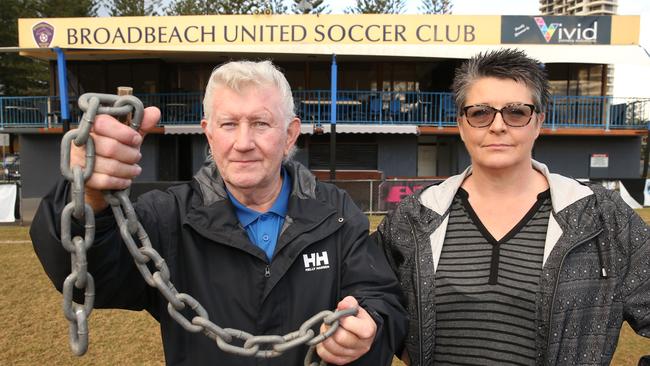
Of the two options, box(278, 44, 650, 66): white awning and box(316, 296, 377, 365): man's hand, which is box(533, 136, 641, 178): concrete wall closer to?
box(278, 44, 650, 66): white awning

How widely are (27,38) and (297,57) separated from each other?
917 centimetres

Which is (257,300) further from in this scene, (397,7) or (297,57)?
(397,7)

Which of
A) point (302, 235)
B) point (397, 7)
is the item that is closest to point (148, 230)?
point (302, 235)

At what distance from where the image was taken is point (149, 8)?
35469mm

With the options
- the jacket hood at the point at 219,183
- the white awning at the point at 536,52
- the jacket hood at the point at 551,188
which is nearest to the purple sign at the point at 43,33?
the white awning at the point at 536,52

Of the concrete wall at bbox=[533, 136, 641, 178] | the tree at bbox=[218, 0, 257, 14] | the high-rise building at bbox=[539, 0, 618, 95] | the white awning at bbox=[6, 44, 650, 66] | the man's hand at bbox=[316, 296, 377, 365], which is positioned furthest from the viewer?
the high-rise building at bbox=[539, 0, 618, 95]

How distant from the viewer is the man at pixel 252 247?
1558 millimetres

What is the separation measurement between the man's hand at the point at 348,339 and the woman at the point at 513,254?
1.90 feet

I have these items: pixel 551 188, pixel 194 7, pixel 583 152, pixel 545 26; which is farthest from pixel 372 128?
pixel 194 7

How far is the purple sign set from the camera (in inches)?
645

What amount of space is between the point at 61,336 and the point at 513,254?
14.6ft

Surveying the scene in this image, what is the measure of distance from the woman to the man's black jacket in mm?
295

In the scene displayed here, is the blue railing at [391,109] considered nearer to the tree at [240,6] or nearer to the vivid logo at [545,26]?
the vivid logo at [545,26]

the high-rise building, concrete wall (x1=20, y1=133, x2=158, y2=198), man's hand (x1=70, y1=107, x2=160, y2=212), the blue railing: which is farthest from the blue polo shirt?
the high-rise building
